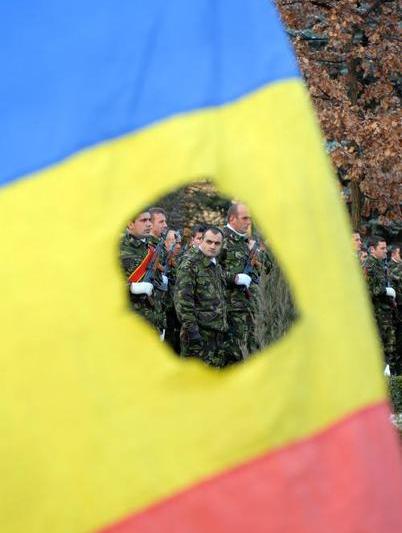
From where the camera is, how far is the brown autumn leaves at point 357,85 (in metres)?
17.1

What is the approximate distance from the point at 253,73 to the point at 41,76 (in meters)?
0.33

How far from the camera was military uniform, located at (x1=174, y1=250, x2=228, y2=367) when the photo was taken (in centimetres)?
990

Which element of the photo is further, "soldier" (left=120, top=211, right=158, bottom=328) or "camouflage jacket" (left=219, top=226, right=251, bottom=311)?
"camouflage jacket" (left=219, top=226, right=251, bottom=311)

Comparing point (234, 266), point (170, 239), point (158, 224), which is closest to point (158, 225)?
point (158, 224)

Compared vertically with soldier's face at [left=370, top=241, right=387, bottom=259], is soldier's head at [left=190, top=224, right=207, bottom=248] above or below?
below

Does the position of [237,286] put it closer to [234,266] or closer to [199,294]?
[234,266]

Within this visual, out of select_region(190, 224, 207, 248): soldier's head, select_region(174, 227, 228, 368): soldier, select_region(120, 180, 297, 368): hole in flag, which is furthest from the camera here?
select_region(190, 224, 207, 248): soldier's head

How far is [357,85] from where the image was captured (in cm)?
1834

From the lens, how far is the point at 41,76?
Result: 5.53 feet

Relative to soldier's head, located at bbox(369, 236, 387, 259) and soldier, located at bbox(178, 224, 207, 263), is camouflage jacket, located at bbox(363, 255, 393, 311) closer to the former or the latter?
soldier's head, located at bbox(369, 236, 387, 259)

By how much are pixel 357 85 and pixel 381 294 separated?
4587 mm

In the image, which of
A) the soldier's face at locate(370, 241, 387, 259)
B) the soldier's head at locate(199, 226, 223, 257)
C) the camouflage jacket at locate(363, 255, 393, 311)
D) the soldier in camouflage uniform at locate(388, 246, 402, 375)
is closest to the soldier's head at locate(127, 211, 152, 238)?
the soldier's head at locate(199, 226, 223, 257)

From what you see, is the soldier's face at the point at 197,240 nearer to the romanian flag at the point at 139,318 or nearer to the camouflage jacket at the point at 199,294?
the camouflage jacket at the point at 199,294

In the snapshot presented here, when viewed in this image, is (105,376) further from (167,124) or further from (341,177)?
(341,177)
